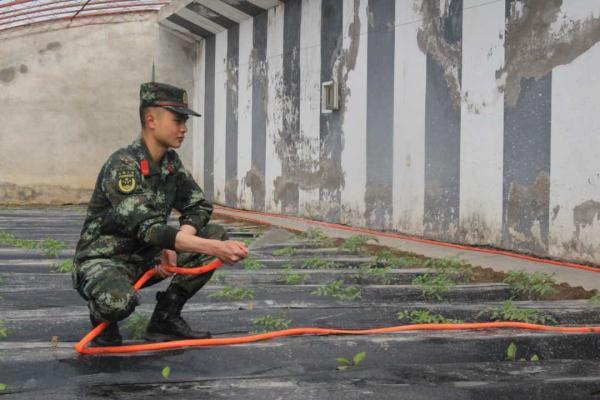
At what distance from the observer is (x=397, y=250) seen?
27.2 feet

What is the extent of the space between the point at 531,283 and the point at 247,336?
110 inches

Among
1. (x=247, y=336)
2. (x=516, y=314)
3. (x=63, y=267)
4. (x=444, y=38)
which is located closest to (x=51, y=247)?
(x=63, y=267)

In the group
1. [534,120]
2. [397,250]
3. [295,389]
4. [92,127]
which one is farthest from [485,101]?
[92,127]

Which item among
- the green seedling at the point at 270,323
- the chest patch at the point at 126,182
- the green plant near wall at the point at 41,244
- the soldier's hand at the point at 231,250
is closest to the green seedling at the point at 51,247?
the green plant near wall at the point at 41,244

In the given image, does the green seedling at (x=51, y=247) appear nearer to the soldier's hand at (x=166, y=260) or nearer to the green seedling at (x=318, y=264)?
the green seedling at (x=318, y=264)

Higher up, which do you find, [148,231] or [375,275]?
[148,231]

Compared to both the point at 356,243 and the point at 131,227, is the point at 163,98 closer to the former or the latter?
the point at 131,227

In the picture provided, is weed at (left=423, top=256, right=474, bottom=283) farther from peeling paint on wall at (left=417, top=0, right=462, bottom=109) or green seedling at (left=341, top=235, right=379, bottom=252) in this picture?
peeling paint on wall at (left=417, top=0, right=462, bottom=109)

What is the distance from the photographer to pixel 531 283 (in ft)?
19.8

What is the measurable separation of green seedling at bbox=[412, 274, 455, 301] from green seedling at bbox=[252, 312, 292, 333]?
1.43 m

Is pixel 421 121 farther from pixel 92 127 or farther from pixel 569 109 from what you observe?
pixel 92 127

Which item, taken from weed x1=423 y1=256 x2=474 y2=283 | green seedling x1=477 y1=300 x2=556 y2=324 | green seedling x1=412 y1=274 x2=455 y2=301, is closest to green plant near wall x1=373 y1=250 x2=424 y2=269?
weed x1=423 y1=256 x2=474 y2=283

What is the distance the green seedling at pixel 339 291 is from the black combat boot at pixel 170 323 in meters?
1.75

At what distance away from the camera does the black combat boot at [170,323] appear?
13.2 feet
